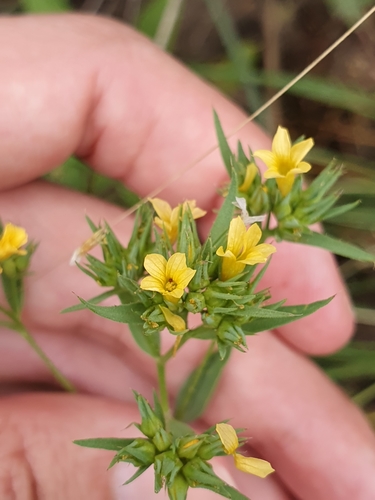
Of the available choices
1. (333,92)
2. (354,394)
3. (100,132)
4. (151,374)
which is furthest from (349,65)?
(151,374)

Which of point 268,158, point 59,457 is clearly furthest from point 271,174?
point 59,457

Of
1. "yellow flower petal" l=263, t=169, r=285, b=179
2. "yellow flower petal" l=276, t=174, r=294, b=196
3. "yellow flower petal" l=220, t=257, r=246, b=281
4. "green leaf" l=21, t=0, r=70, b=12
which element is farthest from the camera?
"green leaf" l=21, t=0, r=70, b=12

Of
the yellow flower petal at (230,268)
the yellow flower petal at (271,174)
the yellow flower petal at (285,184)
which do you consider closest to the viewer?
the yellow flower petal at (230,268)

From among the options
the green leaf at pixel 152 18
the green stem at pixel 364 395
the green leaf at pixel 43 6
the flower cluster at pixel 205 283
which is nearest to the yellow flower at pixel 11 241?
the flower cluster at pixel 205 283

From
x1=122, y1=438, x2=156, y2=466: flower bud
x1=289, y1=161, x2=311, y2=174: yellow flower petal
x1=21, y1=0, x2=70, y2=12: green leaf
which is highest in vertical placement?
x1=289, y1=161, x2=311, y2=174: yellow flower petal

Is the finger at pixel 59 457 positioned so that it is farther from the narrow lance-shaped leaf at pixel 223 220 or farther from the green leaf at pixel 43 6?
the green leaf at pixel 43 6

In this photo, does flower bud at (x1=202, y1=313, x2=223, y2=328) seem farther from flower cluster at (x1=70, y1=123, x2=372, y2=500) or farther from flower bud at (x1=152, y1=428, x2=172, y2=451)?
flower bud at (x1=152, y1=428, x2=172, y2=451)

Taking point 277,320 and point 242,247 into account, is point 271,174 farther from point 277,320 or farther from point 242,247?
point 277,320

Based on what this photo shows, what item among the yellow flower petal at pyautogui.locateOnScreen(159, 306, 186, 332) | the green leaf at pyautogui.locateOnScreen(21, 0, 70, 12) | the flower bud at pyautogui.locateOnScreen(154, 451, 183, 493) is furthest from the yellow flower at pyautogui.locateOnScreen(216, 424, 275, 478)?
the green leaf at pyautogui.locateOnScreen(21, 0, 70, 12)
